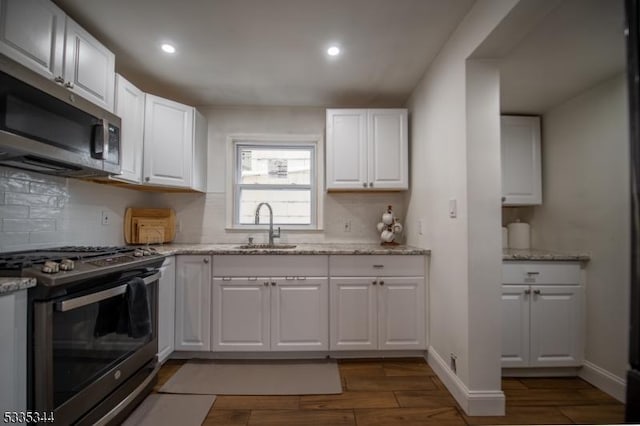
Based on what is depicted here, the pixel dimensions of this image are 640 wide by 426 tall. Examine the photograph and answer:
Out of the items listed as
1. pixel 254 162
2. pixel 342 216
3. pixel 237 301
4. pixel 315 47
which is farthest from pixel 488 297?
pixel 254 162

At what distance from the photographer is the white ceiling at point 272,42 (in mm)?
1578

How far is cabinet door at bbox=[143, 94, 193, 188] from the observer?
225 cm

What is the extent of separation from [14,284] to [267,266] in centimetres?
139

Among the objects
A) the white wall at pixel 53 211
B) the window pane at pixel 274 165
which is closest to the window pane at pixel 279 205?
the window pane at pixel 274 165

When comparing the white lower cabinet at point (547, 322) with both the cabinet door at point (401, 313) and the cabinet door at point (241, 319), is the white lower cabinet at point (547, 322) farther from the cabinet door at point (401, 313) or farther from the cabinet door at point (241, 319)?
the cabinet door at point (241, 319)

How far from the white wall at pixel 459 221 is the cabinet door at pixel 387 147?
361 millimetres

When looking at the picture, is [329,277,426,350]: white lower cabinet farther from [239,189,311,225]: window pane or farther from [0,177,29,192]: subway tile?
[0,177,29,192]: subway tile

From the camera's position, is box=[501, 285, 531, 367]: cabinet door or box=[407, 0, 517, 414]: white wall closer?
box=[407, 0, 517, 414]: white wall

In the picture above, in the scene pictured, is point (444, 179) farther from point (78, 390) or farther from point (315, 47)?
point (78, 390)

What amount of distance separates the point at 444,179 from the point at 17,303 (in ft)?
7.56

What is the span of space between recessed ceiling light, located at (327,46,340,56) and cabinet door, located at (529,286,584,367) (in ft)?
7.45

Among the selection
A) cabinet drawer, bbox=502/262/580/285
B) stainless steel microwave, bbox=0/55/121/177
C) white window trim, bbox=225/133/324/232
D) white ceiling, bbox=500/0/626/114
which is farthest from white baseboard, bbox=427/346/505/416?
stainless steel microwave, bbox=0/55/121/177

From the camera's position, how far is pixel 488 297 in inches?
62.8

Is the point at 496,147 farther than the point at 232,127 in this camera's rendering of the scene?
No
